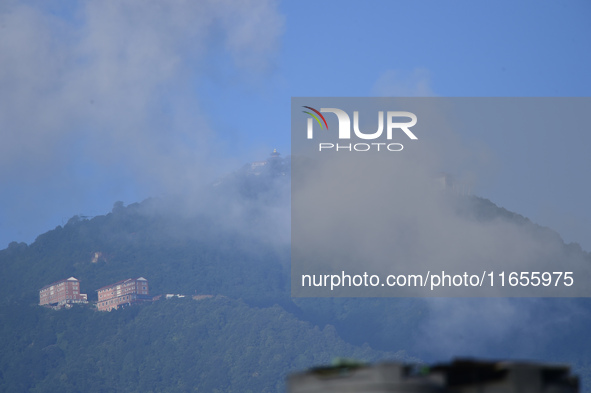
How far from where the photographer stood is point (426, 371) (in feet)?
133

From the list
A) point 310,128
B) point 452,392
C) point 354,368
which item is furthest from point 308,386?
point 310,128

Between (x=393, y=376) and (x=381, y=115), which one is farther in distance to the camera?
(x=381, y=115)

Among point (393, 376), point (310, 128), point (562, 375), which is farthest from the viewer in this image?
point (310, 128)

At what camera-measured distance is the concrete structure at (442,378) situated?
129 feet

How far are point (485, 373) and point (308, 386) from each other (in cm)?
676

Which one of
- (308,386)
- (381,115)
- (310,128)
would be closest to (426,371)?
(308,386)

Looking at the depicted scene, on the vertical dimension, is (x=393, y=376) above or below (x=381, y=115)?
below

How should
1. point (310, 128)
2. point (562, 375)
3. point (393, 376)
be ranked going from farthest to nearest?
point (310, 128), point (562, 375), point (393, 376)

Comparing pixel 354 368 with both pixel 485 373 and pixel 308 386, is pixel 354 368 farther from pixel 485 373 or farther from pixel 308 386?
pixel 485 373

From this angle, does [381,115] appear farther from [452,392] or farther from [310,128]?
[452,392]

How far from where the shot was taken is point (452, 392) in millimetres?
40906

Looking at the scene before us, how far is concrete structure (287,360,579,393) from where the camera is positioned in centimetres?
3925

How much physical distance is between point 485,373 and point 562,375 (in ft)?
10.4

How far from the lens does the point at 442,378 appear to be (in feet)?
134
